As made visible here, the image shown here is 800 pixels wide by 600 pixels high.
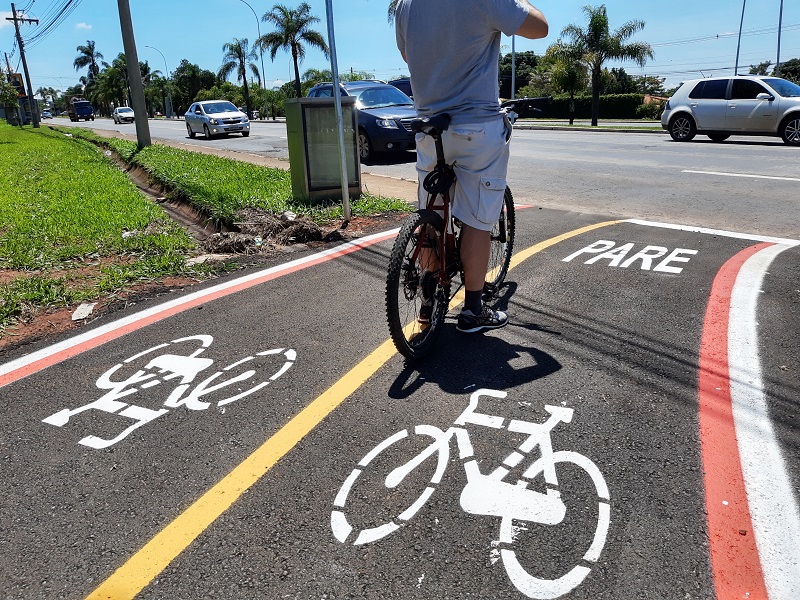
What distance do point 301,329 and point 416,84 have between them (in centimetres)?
165

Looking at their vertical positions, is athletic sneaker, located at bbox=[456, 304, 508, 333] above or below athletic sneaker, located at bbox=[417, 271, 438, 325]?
below

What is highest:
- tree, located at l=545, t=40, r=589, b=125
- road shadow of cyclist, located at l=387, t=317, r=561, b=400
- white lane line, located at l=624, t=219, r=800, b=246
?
tree, located at l=545, t=40, r=589, b=125

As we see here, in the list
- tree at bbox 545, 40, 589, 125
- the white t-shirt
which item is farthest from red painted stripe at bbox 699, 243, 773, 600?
tree at bbox 545, 40, 589, 125

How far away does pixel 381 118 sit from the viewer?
44.0 feet

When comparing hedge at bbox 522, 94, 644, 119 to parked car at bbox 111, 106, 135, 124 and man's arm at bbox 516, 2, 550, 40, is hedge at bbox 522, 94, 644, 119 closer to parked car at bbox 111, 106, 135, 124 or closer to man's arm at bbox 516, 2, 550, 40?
parked car at bbox 111, 106, 135, 124

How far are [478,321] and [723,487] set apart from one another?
5.87ft

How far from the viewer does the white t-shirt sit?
3.40m

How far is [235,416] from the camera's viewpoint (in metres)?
3.10

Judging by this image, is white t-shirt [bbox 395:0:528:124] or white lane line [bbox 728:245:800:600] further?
white t-shirt [bbox 395:0:528:124]

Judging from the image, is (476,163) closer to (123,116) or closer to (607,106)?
(607,106)

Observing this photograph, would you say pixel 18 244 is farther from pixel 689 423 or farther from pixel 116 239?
pixel 689 423

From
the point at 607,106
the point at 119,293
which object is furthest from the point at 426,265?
the point at 607,106

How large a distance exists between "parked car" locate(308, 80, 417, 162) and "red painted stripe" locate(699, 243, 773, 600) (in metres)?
9.89

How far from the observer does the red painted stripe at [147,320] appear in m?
3.74
